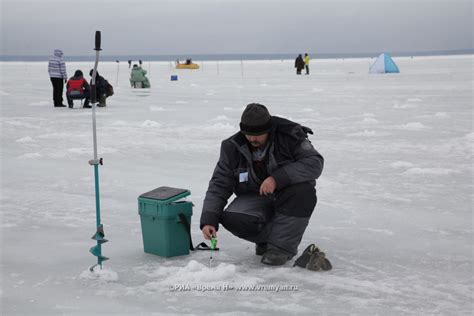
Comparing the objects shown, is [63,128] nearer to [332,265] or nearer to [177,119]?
[177,119]

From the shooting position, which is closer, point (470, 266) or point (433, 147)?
point (470, 266)

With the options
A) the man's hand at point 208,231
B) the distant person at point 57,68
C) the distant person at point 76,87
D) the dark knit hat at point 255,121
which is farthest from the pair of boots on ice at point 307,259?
the distant person at point 57,68

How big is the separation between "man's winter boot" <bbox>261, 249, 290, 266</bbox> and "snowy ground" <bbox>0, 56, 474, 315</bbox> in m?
0.06

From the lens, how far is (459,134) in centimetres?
1012

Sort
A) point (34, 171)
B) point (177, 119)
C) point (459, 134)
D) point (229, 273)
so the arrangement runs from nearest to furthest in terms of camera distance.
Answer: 1. point (229, 273)
2. point (34, 171)
3. point (459, 134)
4. point (177, 119)

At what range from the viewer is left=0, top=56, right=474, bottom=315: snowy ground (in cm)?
334

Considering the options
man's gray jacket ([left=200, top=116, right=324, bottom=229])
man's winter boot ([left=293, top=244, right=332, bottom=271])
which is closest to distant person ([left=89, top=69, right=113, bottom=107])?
man's gray jacket ([left=200, top=116, right=324, bottom=229])

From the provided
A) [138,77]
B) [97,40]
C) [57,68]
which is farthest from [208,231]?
[138,77]

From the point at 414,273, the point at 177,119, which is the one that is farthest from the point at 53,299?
the point at 177,119

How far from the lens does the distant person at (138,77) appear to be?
936 inches

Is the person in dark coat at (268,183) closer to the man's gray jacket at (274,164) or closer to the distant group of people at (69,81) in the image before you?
the man's gray jacket at (274,164)

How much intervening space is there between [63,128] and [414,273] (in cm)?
877

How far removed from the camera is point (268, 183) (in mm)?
3770

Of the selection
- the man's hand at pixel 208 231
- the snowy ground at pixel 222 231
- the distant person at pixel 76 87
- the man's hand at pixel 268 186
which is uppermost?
the distant person at pixel 76 87
